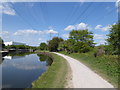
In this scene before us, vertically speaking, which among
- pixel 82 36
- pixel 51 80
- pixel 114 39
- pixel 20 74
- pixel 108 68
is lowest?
pixel 20 74

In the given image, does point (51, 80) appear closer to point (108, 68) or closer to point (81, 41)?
point (108, 68)

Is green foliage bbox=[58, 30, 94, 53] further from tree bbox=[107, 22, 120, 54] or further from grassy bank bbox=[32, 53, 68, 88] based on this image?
grassy bank bbox=[32, 53, 68, 88]

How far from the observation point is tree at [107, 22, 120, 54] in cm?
1670

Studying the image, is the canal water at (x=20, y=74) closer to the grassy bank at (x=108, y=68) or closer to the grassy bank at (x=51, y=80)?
the grassy bank at (x=51, y=80)

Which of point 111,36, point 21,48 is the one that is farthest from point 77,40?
point 21,48

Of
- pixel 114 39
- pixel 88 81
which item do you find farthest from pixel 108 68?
pixel 114 39

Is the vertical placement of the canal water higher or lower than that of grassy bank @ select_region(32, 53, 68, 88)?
lower

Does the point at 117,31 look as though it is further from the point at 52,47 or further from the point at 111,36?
the point at 52,47

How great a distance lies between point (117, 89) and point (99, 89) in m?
0.95

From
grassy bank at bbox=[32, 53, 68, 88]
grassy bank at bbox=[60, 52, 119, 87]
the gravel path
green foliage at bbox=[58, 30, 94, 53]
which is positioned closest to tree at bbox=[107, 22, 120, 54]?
grassy bank at bbox=[60, 52, 119, 87]

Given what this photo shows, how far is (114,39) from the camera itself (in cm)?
1730

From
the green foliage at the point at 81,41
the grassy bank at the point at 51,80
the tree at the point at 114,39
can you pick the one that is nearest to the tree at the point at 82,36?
the green foliage at the point at 81,41

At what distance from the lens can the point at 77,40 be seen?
122ft

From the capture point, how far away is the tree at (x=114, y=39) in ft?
54.8
